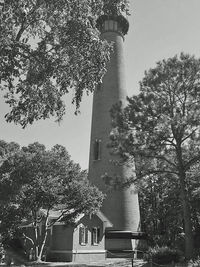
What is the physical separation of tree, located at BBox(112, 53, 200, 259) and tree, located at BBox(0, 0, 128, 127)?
1385cm

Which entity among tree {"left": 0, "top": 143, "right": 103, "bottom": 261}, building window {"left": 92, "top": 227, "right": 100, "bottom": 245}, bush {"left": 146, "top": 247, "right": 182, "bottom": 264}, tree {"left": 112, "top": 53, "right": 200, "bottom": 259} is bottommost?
bush {"left": 146, "top": 247, "right": 182, "bottom": 264}

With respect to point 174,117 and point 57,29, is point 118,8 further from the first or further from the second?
point 174,117

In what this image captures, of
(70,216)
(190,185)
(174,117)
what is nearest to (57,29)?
(174,117)

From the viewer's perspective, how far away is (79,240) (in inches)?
1225

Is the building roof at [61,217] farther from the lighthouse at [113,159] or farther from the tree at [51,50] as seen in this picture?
the tree at [51,50]

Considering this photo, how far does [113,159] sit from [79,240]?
833 cm

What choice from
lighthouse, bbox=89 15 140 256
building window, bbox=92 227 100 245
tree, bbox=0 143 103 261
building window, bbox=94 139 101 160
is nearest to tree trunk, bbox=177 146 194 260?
tree, bbox=0 143 103 261

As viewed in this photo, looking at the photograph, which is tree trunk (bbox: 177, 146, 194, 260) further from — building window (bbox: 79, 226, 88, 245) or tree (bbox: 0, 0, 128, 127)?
tree (bbox: 0, 0, 128, 127)

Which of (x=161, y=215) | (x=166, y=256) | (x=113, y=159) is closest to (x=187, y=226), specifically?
(x=166, y=256)

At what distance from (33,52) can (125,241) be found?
1082 inches

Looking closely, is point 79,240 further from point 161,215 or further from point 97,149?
point 161,215

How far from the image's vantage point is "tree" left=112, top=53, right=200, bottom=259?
82.4 feet

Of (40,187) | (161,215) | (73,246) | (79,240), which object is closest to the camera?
(40,187)

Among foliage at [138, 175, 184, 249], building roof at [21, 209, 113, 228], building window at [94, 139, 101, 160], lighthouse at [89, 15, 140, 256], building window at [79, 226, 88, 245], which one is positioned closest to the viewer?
building roof at [21, 209, 113, 228]
